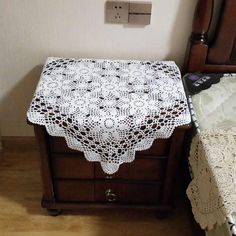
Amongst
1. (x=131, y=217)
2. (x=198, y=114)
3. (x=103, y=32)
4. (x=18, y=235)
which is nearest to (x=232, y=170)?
(x=198, y=114)

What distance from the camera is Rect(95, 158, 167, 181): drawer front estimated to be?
119 centimetres

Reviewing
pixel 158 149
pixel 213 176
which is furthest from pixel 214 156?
pixel 158 149

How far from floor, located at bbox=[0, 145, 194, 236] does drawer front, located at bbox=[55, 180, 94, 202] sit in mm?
102

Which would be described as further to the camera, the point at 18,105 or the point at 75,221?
the point at 18,105

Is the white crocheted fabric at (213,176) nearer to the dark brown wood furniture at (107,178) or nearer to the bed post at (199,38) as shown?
the dark brown wood furniture at (107,178)

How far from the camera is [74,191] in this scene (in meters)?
1.30

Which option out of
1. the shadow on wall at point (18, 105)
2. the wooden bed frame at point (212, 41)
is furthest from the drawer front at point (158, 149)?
the shadow on wall at point (18, 105)

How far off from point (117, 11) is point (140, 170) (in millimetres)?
613

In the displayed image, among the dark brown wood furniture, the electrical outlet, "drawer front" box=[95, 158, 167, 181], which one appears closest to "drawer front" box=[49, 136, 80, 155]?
the dark brown wood furniture

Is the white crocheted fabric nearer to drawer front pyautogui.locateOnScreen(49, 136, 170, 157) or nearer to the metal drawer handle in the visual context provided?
drawer front pyautogui.locateOnScreen(49, 136, 170, 157)

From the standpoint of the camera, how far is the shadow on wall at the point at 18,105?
1.46 m

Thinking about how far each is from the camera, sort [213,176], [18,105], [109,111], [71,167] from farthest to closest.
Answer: [18,105] < [71,167] < [109,111] < [213,176]

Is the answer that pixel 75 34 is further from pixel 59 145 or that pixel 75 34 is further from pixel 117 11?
pixel 59 145

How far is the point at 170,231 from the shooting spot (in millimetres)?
1361
